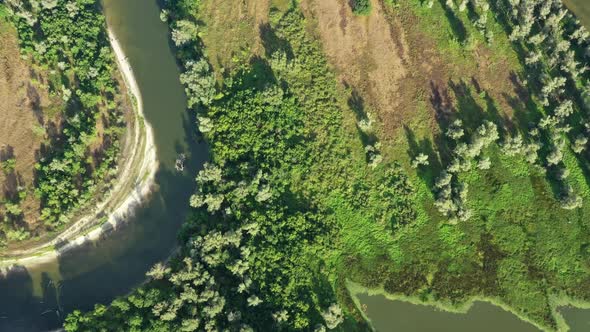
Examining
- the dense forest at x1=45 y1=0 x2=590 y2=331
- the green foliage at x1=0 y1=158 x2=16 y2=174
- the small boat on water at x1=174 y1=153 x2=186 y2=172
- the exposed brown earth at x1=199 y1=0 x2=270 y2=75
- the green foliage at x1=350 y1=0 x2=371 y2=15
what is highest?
the exposed brown earth at x1=199 y1=0 x2=270 y2=75

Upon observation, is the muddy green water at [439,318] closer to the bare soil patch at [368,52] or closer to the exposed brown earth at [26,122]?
the bare soil patch at [368,52]

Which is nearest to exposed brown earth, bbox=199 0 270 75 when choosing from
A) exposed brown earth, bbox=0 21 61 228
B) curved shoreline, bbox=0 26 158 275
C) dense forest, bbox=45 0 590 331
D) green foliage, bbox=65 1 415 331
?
dense forest, bbox=45 0 590 331

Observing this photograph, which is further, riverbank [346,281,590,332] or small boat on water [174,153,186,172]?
small boat on water [174,153,186,172]

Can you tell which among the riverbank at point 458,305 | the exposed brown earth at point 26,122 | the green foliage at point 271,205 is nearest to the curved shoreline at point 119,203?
the exposed brown earth at point 26,122

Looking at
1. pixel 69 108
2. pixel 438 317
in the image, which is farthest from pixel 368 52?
pixel 69 108

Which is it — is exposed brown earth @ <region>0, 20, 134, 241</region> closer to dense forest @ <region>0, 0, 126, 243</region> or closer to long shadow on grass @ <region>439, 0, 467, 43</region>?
dense forest @ <region>0, 0, 126, 243</region>

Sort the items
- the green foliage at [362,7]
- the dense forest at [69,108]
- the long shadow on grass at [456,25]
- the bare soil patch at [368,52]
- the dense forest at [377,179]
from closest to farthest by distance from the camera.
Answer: the dense forest at [377,179]
the dense forest at [69,108]
the bare soil patch at [368,52]
the long shadow on grass at [456,25]
the green foliage at [362,7]

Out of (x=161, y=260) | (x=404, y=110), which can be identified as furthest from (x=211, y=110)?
(x=404, y=110)

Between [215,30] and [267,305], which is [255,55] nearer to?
[215,30]
